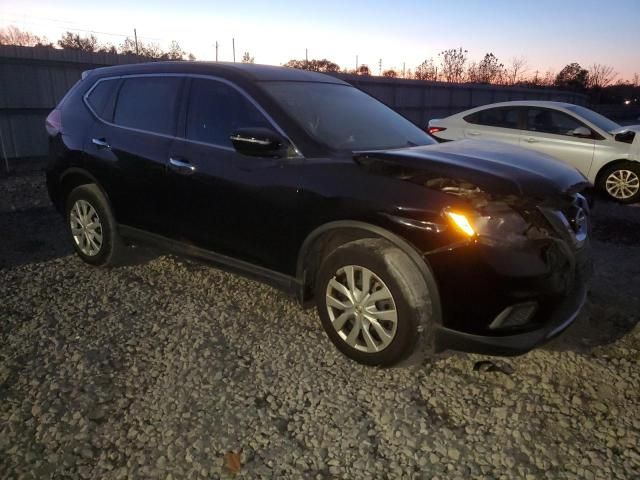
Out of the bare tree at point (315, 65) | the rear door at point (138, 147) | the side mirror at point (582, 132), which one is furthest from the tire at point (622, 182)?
the bare tree at point (315, 65)

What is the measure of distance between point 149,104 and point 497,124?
6282 mm

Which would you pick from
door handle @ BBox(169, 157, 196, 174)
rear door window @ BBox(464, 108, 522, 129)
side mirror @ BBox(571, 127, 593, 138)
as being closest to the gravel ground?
door handle @ BBox(169, 157, 196, 174)

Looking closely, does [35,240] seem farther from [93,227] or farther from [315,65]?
[315,65]

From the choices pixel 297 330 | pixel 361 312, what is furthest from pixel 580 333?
pixel 297 330

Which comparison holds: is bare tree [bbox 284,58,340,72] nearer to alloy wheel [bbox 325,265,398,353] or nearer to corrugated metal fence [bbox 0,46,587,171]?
corrugated metal fence [bbox 0,46,587,171]

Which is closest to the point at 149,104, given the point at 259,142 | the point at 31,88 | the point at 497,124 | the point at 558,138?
the point at 259,142

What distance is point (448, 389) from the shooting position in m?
2.72

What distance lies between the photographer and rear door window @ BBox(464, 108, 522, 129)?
806cm

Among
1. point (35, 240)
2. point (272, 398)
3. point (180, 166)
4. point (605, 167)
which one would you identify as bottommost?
point (272, 398)

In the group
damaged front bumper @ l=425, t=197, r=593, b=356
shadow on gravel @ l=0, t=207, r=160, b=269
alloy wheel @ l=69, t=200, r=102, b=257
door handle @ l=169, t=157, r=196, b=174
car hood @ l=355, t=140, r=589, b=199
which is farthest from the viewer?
shadow on gravel @ l=0, t=207, r=160, b=269

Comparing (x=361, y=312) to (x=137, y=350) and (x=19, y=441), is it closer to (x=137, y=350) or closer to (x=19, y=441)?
(x=137, y=350)

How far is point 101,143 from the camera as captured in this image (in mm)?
4043

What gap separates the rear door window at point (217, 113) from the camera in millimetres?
3251

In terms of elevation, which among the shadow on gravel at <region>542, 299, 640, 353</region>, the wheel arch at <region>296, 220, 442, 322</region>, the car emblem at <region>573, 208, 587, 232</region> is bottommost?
the shadow on gravel at <region>542, 299, 640, 353</region>
